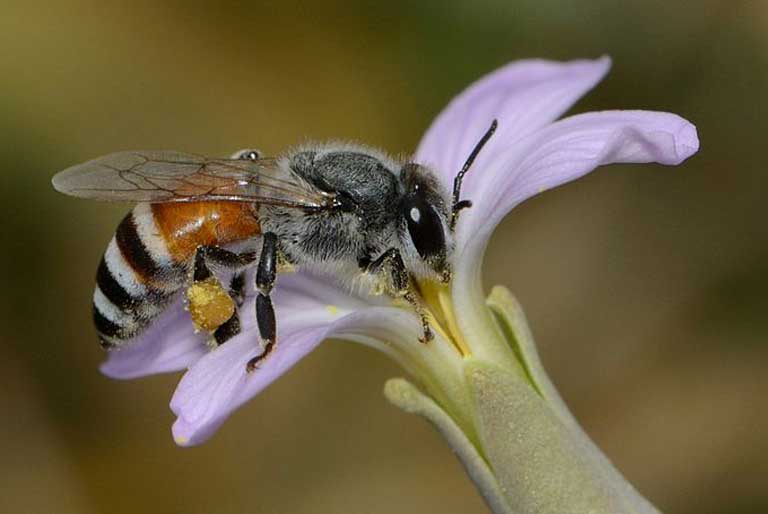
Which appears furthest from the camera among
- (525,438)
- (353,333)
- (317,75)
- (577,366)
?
(317,75)

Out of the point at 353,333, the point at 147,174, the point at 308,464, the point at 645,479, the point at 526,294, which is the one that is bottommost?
→ the point at 645,479

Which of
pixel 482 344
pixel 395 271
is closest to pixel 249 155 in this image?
pixel 395 271

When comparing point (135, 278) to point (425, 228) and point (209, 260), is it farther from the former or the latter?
point (425, 228)

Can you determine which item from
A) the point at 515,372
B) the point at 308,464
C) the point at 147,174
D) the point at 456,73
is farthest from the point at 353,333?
the point at 456,73

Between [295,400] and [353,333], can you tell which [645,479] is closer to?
[295,400]

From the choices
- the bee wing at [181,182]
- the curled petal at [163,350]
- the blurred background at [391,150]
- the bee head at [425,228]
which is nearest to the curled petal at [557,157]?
the bee head at [425,228]

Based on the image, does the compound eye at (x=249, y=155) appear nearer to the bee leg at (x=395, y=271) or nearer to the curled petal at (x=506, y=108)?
the bee leg at (x=395, y=271)

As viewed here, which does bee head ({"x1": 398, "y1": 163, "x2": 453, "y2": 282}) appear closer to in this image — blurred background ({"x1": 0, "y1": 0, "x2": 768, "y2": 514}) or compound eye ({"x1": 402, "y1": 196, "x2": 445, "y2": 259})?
compound eye ({"x1": 402, "y1": 196, "x2": 445, "y2": 259})

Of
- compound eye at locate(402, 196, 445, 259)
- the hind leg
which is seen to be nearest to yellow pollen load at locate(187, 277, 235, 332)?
the hind leg
